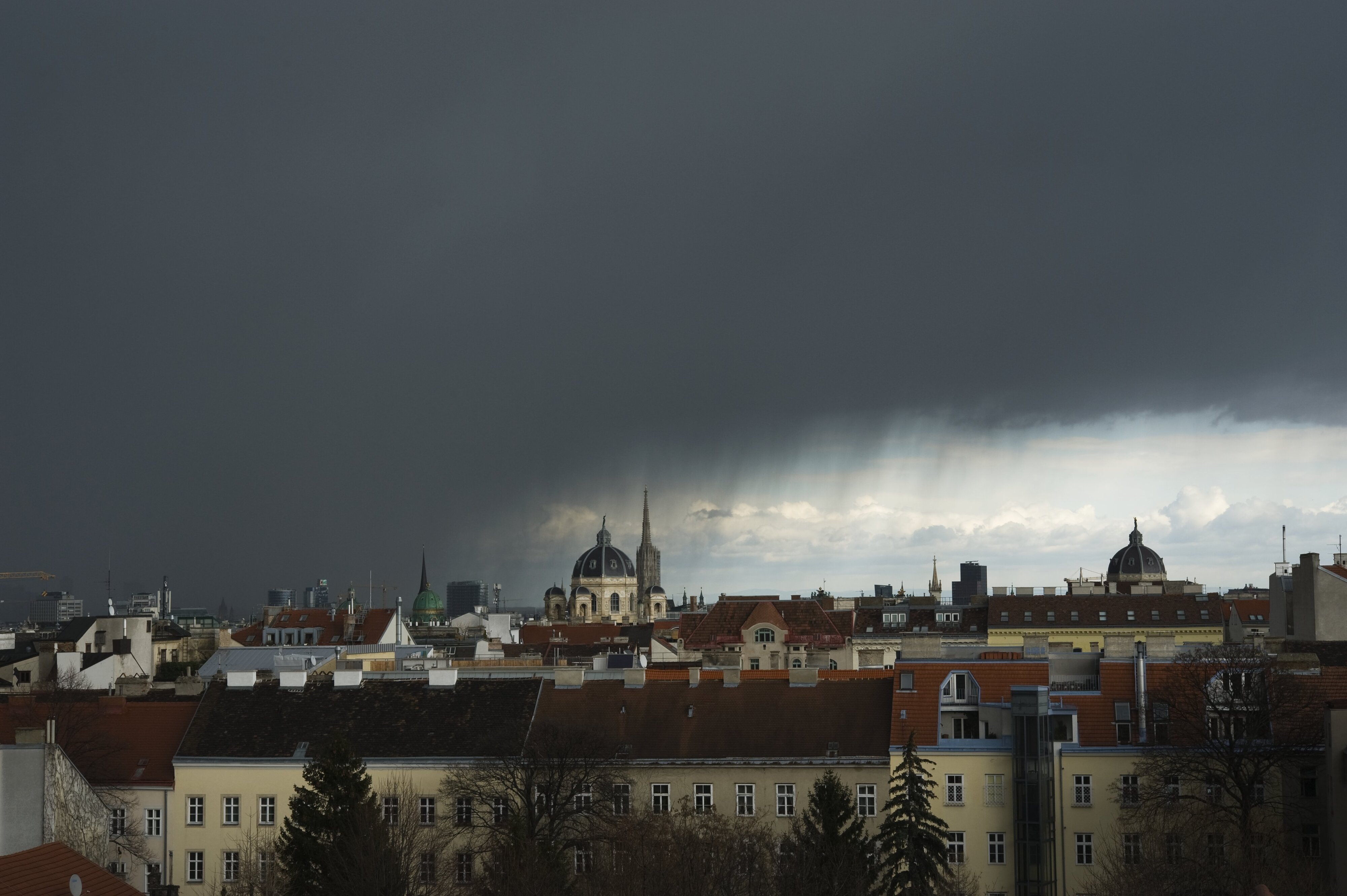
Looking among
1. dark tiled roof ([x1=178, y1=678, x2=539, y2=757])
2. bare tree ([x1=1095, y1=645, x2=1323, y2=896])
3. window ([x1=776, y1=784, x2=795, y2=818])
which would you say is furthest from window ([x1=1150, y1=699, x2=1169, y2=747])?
dark tiled roof ([x1=178, y1=678, x2=539, y2=757])

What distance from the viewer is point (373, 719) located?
69.5 meters

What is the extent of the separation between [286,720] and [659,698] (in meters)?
16.9

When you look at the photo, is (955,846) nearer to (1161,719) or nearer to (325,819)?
(1161,719)

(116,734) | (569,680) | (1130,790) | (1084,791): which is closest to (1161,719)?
(1130,790)

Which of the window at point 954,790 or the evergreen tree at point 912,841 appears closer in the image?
the evergreen tree at point 912,841

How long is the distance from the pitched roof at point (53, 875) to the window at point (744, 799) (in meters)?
31.7

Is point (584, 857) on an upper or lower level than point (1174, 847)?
lower

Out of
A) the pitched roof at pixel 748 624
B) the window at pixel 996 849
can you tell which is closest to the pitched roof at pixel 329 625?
the pitched roof at pixel 748 624

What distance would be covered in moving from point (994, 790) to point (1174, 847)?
815 cm

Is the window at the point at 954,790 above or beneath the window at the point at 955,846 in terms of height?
above

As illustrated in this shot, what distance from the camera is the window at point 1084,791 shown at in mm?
61594

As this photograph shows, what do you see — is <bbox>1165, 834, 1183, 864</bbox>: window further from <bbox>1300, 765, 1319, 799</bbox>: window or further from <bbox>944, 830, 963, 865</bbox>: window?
<bbox>944, 830, 963, 865</bbox>: window

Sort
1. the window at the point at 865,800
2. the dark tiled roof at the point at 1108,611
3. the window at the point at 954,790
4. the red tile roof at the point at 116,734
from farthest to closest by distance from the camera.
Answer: the dark tiled roof at the point at 1108,611, the red tile roof at the point at 116,734, the window at the point at 865,800, the window at the point at 954,790

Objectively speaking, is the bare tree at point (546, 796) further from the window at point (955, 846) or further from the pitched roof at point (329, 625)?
the pitched roof at point (329, 625)
